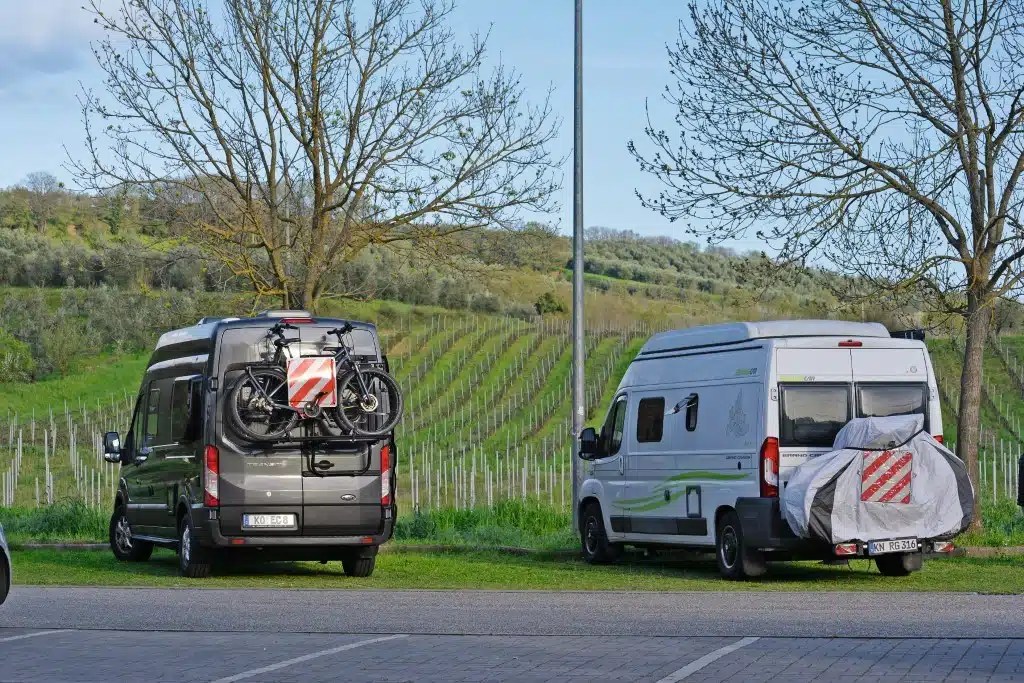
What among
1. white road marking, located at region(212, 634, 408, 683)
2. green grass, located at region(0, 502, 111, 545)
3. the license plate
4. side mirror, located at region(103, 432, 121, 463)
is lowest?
green grass, located at region(0, 502, 111, 545)

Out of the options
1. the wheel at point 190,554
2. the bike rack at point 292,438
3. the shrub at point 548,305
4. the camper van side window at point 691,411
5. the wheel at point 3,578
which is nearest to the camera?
the wheel at point 3,578

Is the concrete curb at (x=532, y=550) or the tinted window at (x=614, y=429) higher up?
the tinted window at (x=614, y=429)

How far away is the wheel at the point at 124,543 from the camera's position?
19797 mm

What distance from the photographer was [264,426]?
54.3 feet

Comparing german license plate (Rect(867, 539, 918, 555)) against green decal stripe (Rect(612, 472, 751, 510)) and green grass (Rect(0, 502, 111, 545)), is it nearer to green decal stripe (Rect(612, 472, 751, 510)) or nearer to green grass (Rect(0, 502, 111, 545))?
green decal stripe (Rect(612, 472, 751, 510))

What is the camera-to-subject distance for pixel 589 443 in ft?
63.0

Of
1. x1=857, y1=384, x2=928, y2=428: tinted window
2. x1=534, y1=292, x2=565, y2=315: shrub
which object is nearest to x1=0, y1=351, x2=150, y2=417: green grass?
x1=534, y1=292, x2=565, y2=315: shrub

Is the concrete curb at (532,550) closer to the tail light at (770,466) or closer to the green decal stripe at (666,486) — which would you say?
the green decal stripe at (666,486)

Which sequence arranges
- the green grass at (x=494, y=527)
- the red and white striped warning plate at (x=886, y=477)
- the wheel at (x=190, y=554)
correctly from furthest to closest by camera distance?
the green grass at (x=494, y=527) → the wheel at (x=190, y=554) → the red and white striped warning plate at (x=886, y=477)

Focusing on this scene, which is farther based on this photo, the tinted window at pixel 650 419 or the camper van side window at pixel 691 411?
the tinted window at pixel 650 419

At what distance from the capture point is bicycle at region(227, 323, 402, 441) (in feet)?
53.9

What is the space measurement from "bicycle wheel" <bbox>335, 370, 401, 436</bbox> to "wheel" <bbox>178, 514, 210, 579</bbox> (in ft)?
7.07

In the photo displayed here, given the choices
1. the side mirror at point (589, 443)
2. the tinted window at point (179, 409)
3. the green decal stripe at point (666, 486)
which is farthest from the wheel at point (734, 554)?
the tinted window at point (179, 409)

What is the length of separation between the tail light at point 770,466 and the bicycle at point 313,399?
13.3 feet
